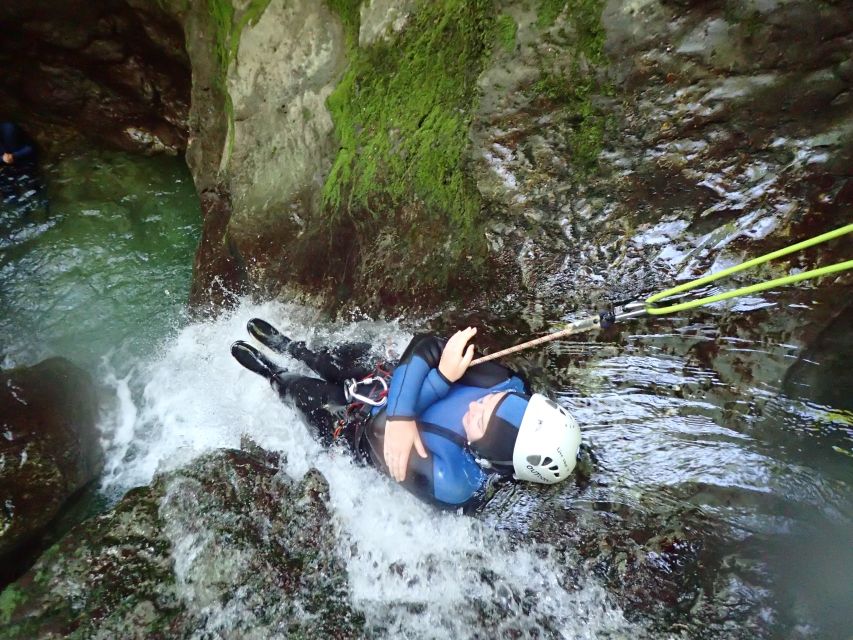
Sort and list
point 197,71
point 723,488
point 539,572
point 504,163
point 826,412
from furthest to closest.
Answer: point 197,71 < point 504,163 < point 539,572 < point 723,488 < point 826,412

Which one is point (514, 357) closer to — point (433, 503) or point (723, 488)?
point (433, 503)

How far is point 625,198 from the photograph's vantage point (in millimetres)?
3180

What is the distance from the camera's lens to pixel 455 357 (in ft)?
10.1

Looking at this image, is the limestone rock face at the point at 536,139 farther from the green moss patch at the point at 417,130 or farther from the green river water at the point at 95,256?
the green river water at the point at 95,256

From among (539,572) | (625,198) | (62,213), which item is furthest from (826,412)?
(62,213)

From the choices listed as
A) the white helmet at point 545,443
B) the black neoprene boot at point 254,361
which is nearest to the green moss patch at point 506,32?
the white helmet at point 545,443

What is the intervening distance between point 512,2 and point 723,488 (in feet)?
10.5

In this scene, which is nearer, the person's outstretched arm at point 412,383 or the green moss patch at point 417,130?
the person's outstretched arm at point 412,383

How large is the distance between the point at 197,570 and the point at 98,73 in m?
6.15

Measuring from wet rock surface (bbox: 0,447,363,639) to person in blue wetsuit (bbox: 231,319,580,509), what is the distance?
2.26 feet

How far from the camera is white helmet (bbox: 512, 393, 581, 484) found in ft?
9.54

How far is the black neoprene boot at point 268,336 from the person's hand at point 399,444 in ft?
5.55

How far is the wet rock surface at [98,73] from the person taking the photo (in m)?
5.65

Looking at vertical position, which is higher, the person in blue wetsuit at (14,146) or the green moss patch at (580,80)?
the green moss patch at (580,80)
